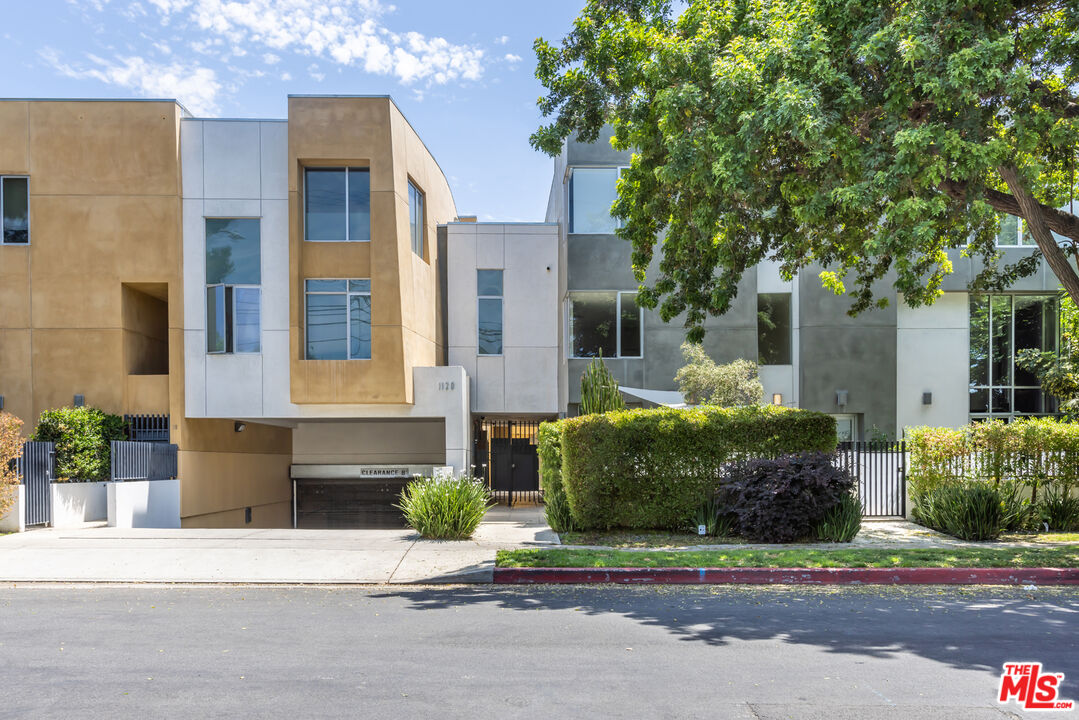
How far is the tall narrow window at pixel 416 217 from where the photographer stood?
20359mm

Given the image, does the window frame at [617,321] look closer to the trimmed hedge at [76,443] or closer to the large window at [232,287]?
the large window at [232,287]

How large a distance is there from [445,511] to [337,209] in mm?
9035

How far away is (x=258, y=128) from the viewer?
749 inches

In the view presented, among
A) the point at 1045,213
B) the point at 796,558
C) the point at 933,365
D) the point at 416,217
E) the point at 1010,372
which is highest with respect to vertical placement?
the point at 416,217

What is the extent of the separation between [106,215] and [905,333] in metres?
21.3

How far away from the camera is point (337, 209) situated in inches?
752

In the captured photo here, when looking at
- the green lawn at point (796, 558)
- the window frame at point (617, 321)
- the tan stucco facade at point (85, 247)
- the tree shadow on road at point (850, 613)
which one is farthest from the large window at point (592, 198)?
the tree shadow on road at point (850, 613)

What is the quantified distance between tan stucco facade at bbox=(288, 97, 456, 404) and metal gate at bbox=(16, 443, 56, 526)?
16.9 feet

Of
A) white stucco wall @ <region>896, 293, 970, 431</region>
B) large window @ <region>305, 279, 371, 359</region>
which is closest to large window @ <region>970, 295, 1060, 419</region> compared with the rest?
white stucco wall @ <region>896, 293, 970, 431</region>

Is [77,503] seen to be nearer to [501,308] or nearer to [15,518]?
[15,518]

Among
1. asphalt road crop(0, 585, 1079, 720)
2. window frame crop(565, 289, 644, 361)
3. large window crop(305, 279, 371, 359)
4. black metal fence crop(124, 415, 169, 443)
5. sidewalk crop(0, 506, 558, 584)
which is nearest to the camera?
asphalt road crop(0, 585, 1079, 720)

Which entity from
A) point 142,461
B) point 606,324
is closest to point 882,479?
point 606,324

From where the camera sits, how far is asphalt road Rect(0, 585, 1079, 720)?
5262mm

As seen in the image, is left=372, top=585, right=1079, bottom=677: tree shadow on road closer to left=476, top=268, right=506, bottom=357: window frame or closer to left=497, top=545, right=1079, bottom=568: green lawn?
left=497, top=545, right=1079, bottom=568: green lawn
